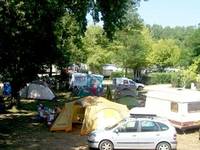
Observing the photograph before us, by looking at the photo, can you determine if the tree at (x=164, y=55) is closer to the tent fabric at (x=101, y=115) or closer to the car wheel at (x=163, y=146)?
the tent fabric at (x=101, y=115)

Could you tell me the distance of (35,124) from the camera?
25.7 m

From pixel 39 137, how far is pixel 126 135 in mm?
5063

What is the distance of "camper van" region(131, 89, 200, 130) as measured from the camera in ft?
76.4

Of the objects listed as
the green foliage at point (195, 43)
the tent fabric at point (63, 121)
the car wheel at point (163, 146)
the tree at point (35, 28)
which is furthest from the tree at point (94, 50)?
the car wheel at point (163, 146)

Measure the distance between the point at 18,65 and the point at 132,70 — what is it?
41885 millimetres

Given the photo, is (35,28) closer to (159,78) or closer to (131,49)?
Answer: (131,49)

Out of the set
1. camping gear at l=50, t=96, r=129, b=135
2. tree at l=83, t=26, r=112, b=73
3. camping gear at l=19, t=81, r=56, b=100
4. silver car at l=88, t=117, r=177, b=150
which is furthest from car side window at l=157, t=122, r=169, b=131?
tree at l=83, t=26, r=112, b=73

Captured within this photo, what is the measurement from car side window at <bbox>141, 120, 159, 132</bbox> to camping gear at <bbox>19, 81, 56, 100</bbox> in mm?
19033

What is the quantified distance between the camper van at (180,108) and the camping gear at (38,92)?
1361 centimetres

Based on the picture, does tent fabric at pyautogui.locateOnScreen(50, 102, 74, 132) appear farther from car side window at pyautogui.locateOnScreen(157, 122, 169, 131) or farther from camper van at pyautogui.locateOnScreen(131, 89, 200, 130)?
car side window at pyautogui.locateOnScreen(157, 122, 169, 131)

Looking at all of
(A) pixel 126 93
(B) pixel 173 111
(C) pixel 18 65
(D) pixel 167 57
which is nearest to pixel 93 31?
(D) pixel 167 57

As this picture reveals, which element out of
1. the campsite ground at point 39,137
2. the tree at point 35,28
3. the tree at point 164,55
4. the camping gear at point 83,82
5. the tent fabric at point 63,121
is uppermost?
the tree at point 164,55

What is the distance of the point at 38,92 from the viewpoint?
3762 centimetres

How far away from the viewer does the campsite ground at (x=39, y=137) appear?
20.3 m
